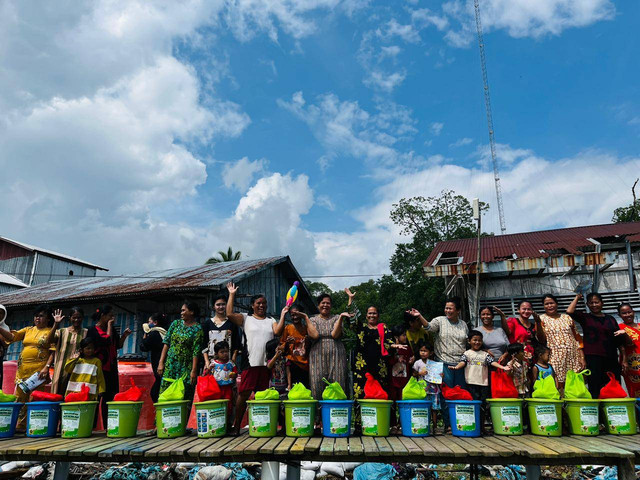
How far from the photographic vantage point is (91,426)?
4.53 meters

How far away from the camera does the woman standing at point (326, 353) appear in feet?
16.0

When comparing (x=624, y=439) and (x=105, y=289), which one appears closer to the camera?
(x=624, y=439)

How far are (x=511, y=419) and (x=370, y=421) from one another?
137cm

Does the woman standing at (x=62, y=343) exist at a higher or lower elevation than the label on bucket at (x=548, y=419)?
higher

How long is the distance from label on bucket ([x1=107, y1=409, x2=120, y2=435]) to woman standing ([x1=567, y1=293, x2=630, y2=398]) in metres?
5.27

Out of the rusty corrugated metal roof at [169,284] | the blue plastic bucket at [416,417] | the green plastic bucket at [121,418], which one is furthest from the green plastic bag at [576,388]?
the rusty corrugated metal roof at [169,284]

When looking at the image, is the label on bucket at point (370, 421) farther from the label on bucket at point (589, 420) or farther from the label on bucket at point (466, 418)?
the label on bucket at point (589, 420)

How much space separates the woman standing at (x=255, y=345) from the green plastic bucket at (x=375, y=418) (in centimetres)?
130

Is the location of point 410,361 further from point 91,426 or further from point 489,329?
point 91,426

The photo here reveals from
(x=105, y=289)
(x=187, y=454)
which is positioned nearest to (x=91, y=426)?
(x=187, y=454)

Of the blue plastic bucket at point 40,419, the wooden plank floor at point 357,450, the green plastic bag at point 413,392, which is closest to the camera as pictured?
the wooden plank floor at point 357,450

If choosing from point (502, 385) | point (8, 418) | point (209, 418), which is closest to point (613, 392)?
point (502, 385)

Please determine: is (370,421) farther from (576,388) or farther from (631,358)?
(631,358)

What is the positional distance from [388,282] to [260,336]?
69.1 feet
